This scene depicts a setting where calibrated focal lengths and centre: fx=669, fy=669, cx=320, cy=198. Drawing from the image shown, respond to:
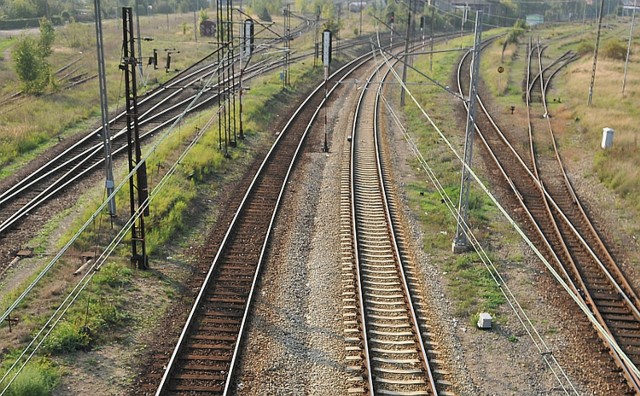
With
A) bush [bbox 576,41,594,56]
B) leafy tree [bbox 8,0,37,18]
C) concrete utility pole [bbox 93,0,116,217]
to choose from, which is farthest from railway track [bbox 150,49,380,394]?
leafy tree [bbox 8,0,37,18]

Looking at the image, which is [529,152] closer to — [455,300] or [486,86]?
[455,300]

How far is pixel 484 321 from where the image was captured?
546 inches

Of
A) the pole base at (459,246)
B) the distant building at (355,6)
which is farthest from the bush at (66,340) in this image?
the distant building at (355,6)

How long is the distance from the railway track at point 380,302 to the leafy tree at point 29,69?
22193 millimetres

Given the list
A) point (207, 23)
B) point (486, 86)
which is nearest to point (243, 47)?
point (486, 86)

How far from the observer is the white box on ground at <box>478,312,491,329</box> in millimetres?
13875

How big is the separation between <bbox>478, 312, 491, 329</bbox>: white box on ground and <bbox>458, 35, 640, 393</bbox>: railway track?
2233 millimetres

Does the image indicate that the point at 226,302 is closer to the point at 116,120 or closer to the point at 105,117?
the point at 105,117

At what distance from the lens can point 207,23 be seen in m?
78.2

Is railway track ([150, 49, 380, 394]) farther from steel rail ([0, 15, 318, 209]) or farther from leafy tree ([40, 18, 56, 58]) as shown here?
leafy tree ([40, 18, 56, 58])

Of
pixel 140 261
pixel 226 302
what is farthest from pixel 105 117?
pixel 226 302

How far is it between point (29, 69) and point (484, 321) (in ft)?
105

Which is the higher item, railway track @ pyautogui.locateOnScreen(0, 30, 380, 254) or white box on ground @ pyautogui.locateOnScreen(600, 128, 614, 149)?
white box on ground @ pyautogui.locateOnScreen(600, 128, 614, 149)

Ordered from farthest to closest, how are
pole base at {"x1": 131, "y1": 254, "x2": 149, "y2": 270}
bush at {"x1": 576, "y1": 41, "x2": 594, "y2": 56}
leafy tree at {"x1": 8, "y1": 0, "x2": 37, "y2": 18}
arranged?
leafy tree at {"x1": 8, "y1": 0, "x2": 37, "y2": 18}
bush at {"x1": 576, "y1": 41, "x2": 594, "y2": 56}
pole base at {"x1": 131, "y1": 254, "x2": 149, "y2": 270}
